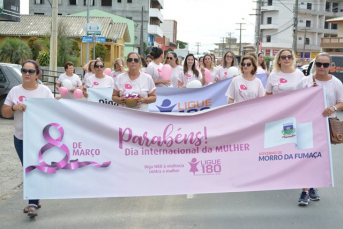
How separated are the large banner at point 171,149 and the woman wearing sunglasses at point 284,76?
929mm

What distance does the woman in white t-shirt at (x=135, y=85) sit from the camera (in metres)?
7.04

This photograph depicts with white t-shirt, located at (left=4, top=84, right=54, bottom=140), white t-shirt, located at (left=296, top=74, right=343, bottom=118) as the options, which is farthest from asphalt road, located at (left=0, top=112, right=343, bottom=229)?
white t-shirt, located at (left=296, top=74, right=343, bottom=118)

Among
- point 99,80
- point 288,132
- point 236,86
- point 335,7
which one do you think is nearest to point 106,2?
point 335,7

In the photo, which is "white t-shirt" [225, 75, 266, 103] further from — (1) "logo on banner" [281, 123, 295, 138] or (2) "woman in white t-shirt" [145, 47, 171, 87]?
(2) "woman in white t-shirt" [145, 47, 171, 87]

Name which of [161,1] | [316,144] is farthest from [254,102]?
[161,1]

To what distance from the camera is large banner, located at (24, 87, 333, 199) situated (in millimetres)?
5926

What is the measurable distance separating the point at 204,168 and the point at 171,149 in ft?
1.43

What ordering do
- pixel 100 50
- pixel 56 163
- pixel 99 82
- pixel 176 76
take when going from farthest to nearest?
pixel 100 50 < pixel 176 76 < pixel 99 82 < pixel 56 163

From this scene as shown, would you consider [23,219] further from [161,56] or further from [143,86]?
[161,56]

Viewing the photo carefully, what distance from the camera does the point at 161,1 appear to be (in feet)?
302

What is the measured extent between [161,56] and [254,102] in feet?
15.2

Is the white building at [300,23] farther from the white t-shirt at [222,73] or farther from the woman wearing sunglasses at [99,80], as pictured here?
the woman wearing sunglasses at [99,80]

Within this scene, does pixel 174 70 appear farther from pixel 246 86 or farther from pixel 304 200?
pixel 304 200

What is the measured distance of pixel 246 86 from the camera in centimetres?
756
